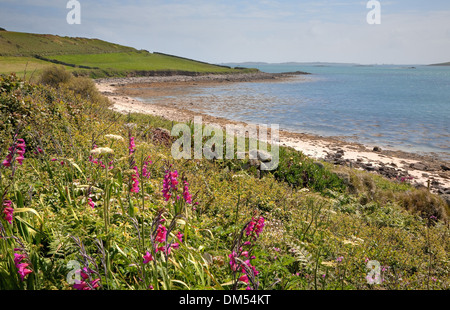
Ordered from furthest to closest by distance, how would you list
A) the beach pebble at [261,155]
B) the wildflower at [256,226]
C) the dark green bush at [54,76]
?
the dark green bush at [54,76] < the beach pebble at [261,155] < the wildflower at [256,226]

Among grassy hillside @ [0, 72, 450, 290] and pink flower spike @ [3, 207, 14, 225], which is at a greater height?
pink flower spike @ [3, 207, 14, 225]

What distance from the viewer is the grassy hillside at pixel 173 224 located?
2623mm

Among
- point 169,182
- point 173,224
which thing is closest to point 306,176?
point 169,182

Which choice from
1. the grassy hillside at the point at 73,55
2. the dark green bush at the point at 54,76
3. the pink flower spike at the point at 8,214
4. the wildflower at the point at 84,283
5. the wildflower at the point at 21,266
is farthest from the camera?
the grassy hillside at the point at 73,55

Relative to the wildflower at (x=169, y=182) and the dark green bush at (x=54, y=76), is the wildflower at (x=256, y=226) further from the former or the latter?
the dark green bush at (x=54, y=76)

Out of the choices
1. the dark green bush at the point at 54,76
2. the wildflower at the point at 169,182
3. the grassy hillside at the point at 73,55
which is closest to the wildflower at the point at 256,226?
the wildflower at the point at 169,182

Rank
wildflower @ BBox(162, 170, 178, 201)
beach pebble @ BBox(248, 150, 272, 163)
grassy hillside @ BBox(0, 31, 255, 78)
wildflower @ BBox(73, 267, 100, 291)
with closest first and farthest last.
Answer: wildflower @ BBox(73, 267, 100, 291)
wildflower @ BBox(162, 170, 178, 201)
beach pebble @ BBox(248, 150, 272, 163)
grassy hillside @ BBox(0, 31, 255, 78)

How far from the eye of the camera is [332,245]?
426 cm

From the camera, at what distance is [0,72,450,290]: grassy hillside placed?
8.61ft

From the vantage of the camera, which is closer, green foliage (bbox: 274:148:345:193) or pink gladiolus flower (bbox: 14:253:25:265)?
pink gladiolus flower (bbox: 14:253:25:265)

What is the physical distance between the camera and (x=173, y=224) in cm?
191

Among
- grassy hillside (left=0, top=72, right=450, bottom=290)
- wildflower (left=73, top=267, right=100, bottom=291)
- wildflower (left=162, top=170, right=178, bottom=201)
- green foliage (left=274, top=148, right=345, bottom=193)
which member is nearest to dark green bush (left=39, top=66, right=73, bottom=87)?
grassy hillside (left=0, top=72, right=450, bottom=290)

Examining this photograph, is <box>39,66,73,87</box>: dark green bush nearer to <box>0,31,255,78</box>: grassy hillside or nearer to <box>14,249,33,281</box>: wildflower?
<box>14,249,33,281</box>: wildflower
